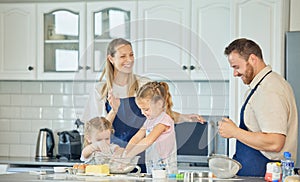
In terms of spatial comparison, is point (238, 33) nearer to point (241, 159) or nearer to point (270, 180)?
point (241, 159)

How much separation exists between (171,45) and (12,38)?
4.51ft

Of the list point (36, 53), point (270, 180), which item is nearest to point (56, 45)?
point (36, 53)

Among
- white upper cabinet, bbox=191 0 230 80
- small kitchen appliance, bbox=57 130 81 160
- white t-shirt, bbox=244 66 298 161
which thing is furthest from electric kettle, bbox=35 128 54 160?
white t-shirt, bbox=244 66 298 161

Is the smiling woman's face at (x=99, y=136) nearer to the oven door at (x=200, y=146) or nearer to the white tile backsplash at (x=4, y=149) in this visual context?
the oven door at (x=200, y=146)

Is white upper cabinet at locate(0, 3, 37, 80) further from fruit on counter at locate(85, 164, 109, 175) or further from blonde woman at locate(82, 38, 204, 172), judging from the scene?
fruit on counter at locate(85, 164, 109, 175)

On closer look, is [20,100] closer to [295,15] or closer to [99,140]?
[295,15]

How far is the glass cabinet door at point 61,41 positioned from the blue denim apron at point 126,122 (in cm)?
198

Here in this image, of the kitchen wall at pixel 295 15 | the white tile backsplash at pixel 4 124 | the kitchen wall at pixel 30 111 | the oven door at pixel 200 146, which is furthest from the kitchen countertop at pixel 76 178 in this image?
the white tile backsplash at pixel 4 124

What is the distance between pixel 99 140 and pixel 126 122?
0.19m

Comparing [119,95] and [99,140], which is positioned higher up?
[119,95]

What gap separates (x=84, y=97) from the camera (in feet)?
11.4

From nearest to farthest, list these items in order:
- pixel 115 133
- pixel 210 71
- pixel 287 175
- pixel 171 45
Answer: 1. pixel 287 175
2. pixel 115 133
3. pixel 210 71
4. pixel 171 45

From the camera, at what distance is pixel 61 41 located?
5.38m

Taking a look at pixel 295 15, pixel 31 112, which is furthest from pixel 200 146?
pixel 31 112
